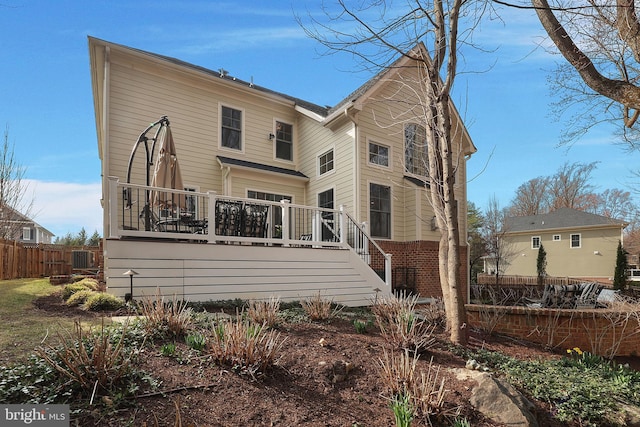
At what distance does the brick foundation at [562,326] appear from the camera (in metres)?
6.42

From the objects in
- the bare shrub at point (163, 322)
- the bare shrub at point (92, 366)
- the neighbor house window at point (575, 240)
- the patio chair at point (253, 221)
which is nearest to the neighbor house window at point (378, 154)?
the patio chair at point (253, 221)

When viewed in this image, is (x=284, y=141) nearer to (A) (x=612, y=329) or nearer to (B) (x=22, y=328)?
(B) (x=22, y=328)

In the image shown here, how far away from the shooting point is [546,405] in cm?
375

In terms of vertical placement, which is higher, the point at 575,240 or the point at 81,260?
the point at 575,240

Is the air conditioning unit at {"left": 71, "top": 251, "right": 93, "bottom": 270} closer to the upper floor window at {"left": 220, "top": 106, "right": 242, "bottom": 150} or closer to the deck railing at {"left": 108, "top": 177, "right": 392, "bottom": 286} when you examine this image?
the deck railing at {"left": 108, "top": 177, "right": 392, "bottom": 286}

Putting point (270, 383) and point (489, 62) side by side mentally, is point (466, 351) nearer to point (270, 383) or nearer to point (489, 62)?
point (270, 383)

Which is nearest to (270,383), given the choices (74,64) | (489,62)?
(489,62)

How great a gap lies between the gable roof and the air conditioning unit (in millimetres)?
24654

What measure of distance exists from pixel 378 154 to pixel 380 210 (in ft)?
6.34

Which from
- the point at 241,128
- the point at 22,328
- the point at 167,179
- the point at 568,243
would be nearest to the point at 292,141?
the point at 241,128

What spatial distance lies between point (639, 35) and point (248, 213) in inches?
302

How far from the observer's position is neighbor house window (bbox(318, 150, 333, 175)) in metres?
12.2


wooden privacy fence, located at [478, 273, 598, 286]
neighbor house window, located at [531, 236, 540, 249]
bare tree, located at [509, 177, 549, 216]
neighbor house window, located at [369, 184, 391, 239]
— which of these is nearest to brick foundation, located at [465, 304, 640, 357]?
neighbor house window, located at [369, 184, 391, 239]

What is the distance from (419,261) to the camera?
11789 mm
